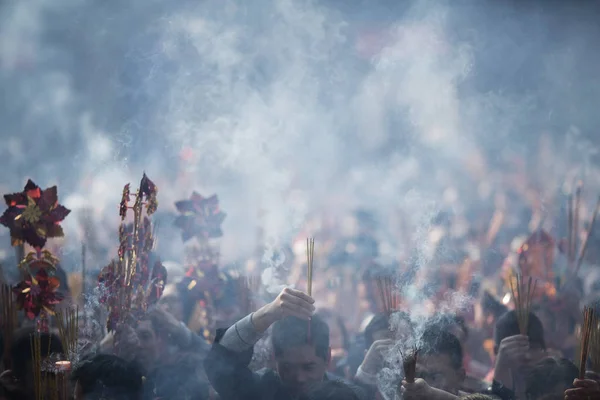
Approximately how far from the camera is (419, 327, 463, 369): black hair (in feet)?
10.6

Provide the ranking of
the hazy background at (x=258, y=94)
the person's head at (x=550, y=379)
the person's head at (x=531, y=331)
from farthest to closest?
the hazy background at (x=258, y=94), the person's head at (x=531, y=331), the person's head at (x=550, y=379)

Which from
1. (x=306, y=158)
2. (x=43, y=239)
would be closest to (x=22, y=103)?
(x=306, y=158)

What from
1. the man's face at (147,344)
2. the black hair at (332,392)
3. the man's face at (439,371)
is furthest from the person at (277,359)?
the man's face at (147,344)

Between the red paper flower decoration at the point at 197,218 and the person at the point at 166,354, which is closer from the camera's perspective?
the person at the point at 166,354

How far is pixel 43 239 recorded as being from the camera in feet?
12.0

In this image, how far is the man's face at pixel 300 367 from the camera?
3.14 meters

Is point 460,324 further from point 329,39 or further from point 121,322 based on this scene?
point 329,39

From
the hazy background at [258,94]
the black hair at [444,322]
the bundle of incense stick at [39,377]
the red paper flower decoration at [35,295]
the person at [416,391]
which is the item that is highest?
the hazy background at [258,94]

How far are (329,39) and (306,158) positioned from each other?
→ 2.94 m

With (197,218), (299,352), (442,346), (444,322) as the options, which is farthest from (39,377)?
(197,218)

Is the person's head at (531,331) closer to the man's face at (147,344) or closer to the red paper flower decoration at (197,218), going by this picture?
the man's face at (147,344)

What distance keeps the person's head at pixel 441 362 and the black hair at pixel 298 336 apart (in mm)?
489

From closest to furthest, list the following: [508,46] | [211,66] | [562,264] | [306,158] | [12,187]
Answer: [562,264] → [211,66] → [508,46] → [12,187] → [306,158]

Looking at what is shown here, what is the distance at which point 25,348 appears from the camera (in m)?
3.45
